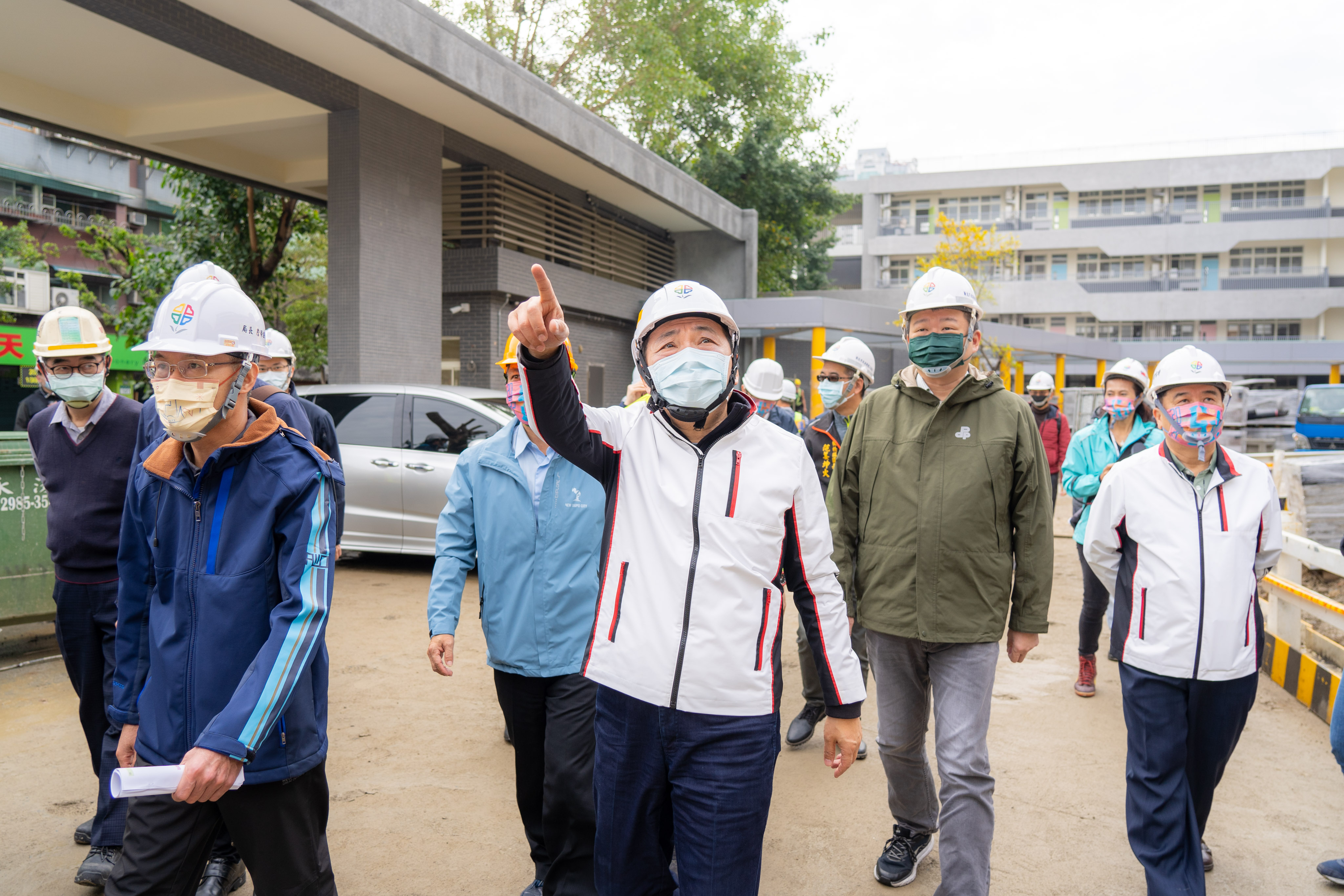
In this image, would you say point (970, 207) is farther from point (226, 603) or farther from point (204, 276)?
point (226, 603)

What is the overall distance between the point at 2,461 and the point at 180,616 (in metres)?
5.21

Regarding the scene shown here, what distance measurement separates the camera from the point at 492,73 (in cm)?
1207

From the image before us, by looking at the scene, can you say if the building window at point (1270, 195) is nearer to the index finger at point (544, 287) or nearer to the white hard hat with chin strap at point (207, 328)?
the index finger at point (544, 287)

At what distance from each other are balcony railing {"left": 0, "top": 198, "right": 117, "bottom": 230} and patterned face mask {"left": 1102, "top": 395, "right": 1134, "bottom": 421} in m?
35.7

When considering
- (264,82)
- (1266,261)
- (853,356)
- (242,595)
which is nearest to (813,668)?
(853,356)

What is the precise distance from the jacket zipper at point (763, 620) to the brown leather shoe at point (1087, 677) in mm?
4544

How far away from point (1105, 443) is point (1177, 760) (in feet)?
9.36

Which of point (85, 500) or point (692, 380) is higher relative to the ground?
point (692, 380)

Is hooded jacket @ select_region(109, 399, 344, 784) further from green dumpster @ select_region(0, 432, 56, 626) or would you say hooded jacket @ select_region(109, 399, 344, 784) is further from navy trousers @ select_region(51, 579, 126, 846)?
green dumpster @ select_region(0, 432, 56, 626)

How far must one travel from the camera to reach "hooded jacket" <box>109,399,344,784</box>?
2.31 m

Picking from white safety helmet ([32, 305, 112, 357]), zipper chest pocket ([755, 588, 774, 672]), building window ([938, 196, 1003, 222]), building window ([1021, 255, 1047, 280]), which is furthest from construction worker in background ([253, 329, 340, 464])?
building window ([1021, 255, 1047, 280])

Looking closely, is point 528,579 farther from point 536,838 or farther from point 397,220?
point 397,220

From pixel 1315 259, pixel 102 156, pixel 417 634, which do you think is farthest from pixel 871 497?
pixel 1315 259

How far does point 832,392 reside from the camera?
596 cm
